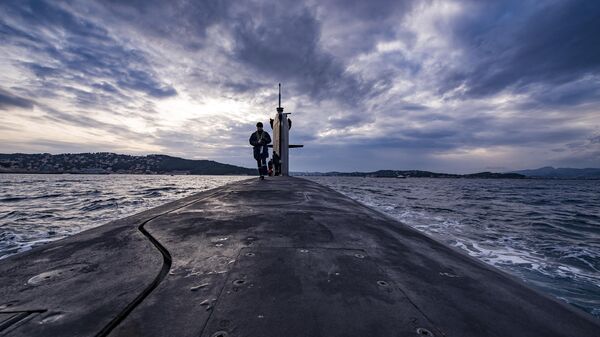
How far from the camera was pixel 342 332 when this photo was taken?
1137 millimetres

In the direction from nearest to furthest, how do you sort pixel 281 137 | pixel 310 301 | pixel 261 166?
pixel 310 301 → pixel 261 166 → pixel 281 137

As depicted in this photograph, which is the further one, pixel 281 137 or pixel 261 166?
pixel 281 137

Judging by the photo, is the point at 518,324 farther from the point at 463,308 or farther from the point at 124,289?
the point at 124,289

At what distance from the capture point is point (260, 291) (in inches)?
57.4

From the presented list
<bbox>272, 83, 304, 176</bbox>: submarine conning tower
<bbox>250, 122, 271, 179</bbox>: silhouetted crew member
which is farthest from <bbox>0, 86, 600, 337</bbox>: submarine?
<bbox>272, 83, 304, 176</bbox>: submarine conning tower

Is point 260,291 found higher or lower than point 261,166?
lower

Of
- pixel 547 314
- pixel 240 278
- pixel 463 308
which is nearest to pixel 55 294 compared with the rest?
pixel 240 278

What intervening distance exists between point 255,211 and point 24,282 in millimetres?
2453

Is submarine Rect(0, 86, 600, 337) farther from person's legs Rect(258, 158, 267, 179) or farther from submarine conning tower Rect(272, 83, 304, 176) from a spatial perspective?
submarine conning tower Rect(272, 83, 304, 176)

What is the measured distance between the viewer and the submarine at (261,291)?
118 cm

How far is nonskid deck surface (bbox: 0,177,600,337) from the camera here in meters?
1.18

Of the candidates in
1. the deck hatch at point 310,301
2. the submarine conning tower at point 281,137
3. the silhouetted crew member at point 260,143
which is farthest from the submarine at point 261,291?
the submarine conning tower at point 281,137

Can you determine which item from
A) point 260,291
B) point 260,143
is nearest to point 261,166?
point 260,143

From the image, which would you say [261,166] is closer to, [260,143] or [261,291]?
[260,143]
